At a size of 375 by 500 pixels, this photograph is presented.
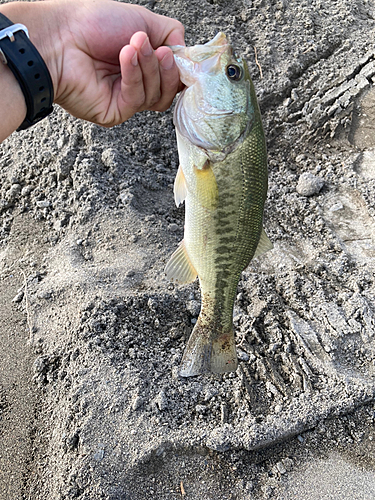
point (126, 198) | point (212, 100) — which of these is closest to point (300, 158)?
point (126, 198)

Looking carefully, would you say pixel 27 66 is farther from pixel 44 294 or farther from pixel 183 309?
pixel 183 309

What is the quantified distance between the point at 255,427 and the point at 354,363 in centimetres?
99

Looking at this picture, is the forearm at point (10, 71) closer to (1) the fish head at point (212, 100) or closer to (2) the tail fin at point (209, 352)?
(1) the fish head at point (212, 100)

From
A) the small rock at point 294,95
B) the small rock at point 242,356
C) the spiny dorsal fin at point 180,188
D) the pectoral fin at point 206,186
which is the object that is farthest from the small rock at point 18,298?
the small rock at point 294,95

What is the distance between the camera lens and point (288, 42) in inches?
213

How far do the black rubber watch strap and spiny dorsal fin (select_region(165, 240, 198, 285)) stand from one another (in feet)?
3.66

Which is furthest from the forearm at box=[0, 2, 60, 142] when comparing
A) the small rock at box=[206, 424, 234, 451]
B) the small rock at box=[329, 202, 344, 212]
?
the small rock at box=[329, 202, 344, 212]


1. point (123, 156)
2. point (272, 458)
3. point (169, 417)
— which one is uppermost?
point (123, 156)

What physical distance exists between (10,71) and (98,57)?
2.05 ft

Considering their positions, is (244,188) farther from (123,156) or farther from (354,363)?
(123,156)

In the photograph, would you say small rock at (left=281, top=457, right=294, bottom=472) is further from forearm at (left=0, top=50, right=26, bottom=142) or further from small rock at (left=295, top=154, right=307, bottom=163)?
small rock at (left=295, top=154, right=307, bottom=163)

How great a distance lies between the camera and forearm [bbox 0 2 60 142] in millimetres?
2238

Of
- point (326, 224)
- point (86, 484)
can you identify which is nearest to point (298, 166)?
point (326, 224)

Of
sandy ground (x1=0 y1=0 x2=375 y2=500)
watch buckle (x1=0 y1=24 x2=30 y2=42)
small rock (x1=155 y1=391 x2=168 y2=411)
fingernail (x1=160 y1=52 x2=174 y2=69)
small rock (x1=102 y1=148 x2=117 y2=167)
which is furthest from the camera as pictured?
small rock (x1=102 y1=148 x2=117 y2=167)
